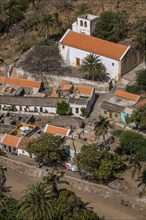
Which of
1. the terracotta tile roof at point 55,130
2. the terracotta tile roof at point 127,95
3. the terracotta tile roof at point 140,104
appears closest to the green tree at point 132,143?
the terracotta tile roof at point 140,104

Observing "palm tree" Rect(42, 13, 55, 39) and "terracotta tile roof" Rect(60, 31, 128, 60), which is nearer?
"terracotta tile roof" Rect(60, 31, 128, 60)

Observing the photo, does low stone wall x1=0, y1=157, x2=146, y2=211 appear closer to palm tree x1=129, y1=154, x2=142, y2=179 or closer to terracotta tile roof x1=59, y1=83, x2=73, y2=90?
palm tree x1=129, y1=154, x2=142, y2=179

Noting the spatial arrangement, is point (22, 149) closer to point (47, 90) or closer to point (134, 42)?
point (47, 90)

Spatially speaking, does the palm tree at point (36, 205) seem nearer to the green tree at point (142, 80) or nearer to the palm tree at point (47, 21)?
the green tree at point (142, 80)

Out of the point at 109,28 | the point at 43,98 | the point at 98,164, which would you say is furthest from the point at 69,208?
the point at 109,28

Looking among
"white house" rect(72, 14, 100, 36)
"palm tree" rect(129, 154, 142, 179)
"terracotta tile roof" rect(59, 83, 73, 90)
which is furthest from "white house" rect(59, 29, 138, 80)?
"palm tree" rect(129, 154, 142, 179)

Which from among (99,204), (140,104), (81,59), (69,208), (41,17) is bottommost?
(99,204)

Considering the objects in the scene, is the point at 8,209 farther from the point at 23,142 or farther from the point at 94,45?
the point at 94,45
